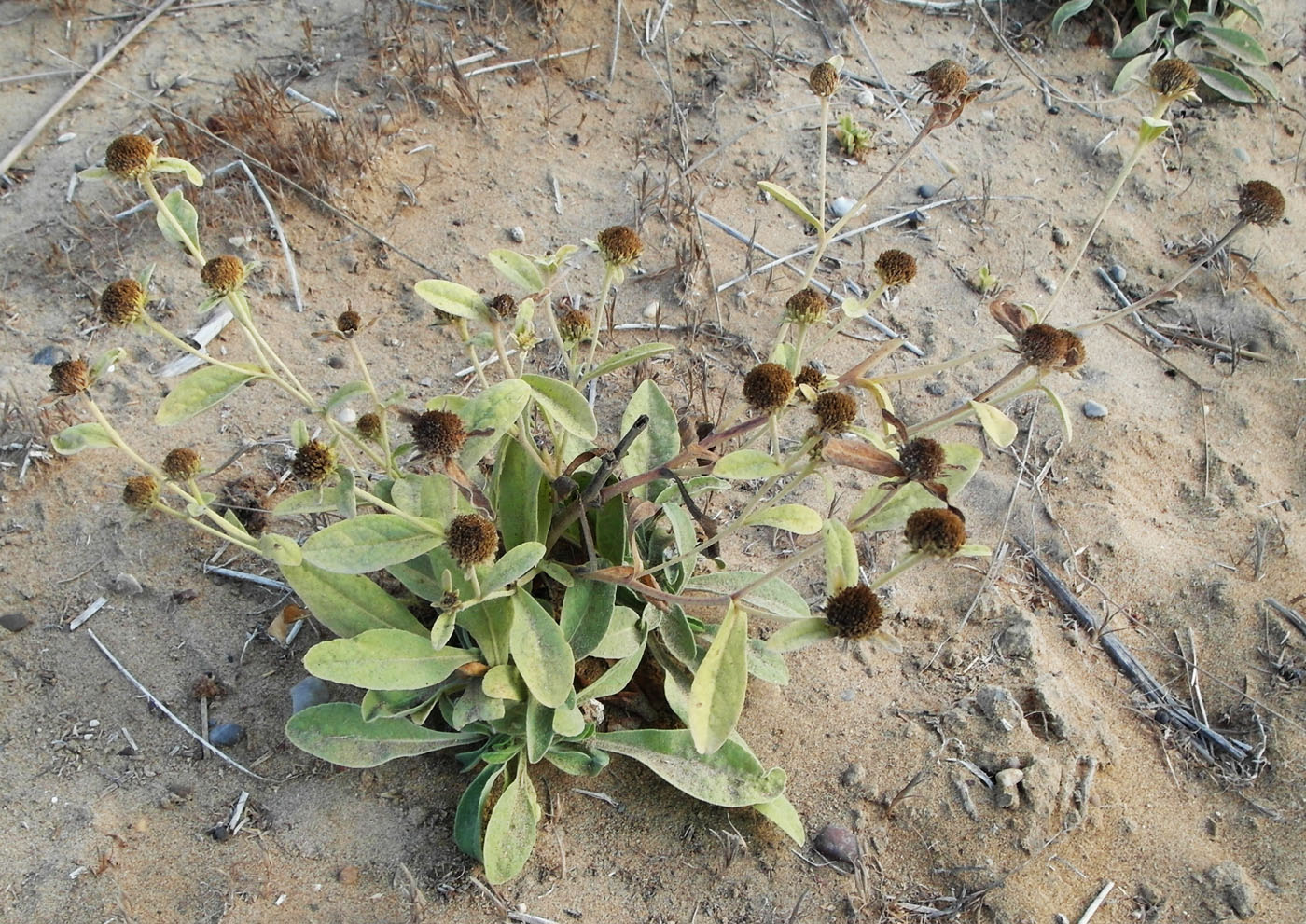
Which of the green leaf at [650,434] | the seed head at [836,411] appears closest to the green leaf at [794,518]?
the seed head at [836,411]

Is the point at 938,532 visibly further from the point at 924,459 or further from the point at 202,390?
the point at 202,390

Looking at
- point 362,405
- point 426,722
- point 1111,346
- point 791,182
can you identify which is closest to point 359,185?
point 362,405

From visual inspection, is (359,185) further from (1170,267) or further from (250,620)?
(1170,267)

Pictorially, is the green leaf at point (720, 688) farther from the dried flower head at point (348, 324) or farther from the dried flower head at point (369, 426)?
the dried flower head at point (348, 324)

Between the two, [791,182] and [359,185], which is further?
[791,182]

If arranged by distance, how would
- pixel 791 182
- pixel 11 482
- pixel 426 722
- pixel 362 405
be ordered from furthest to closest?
pixel 791 182 < pixel 362 405 < pixel 11 482 < pixel 426 722

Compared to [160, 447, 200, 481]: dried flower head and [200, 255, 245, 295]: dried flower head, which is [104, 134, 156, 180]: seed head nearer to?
[200, 255, 245, 295]: dried flower head

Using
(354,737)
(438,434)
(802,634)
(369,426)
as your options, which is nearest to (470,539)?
(438,434)
